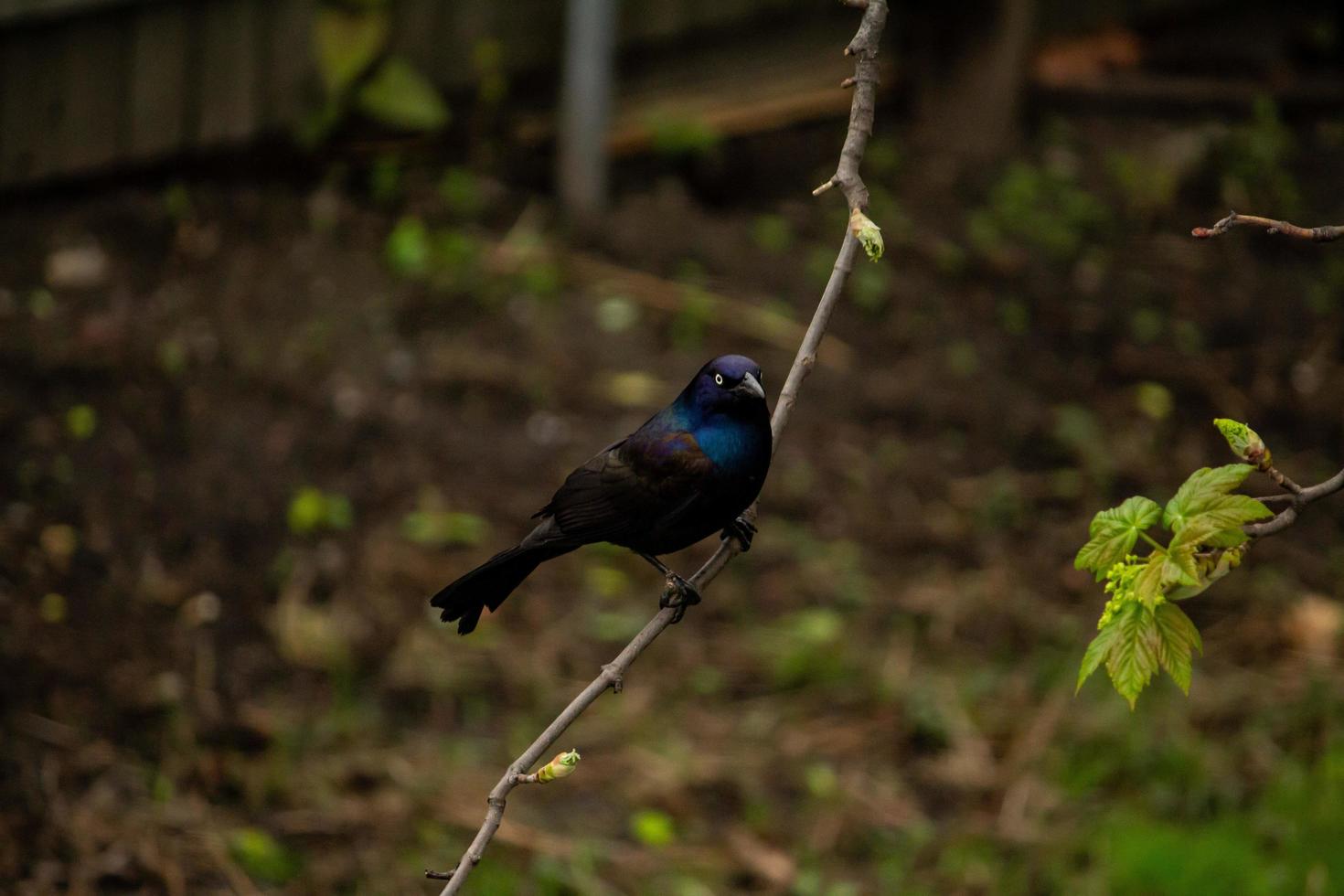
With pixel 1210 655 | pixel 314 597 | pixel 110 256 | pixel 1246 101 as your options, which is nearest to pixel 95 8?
pixel 110 256

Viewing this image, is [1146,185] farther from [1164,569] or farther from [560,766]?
[560,766]

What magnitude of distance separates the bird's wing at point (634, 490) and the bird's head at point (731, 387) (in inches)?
3.5

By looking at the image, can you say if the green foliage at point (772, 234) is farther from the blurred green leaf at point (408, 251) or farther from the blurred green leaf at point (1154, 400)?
the blurred green leaf at point (1154, 400)

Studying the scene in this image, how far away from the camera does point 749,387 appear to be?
2.54 meters

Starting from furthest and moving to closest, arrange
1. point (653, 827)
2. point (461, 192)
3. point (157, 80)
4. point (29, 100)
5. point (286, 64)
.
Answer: point (461, 192) → point (286, 64) → point (157, 80) → point (29, 100) → point (653, 827)

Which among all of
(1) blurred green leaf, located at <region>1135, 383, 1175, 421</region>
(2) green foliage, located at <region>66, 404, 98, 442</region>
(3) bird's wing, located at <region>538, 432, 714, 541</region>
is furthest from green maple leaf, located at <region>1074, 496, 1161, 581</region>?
(1) blurred green leaf, located at <region>1135, 383, 1175, 421</region>

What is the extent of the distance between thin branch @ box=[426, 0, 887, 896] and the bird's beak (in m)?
0.06

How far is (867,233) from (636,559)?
3.24 meters

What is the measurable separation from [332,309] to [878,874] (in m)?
2.85

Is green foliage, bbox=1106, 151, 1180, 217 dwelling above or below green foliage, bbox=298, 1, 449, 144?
below

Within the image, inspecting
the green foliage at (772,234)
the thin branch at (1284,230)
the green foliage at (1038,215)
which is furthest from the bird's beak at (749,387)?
the green foliage at (1038,215)

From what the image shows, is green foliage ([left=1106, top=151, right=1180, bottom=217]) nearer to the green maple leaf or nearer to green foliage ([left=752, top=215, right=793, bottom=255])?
green foliage ([left=752, top=215, right=793, bottom=255])

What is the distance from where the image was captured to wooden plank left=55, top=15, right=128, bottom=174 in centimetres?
551

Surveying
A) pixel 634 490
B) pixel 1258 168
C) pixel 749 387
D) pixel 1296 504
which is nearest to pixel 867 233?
pixel 749 387
